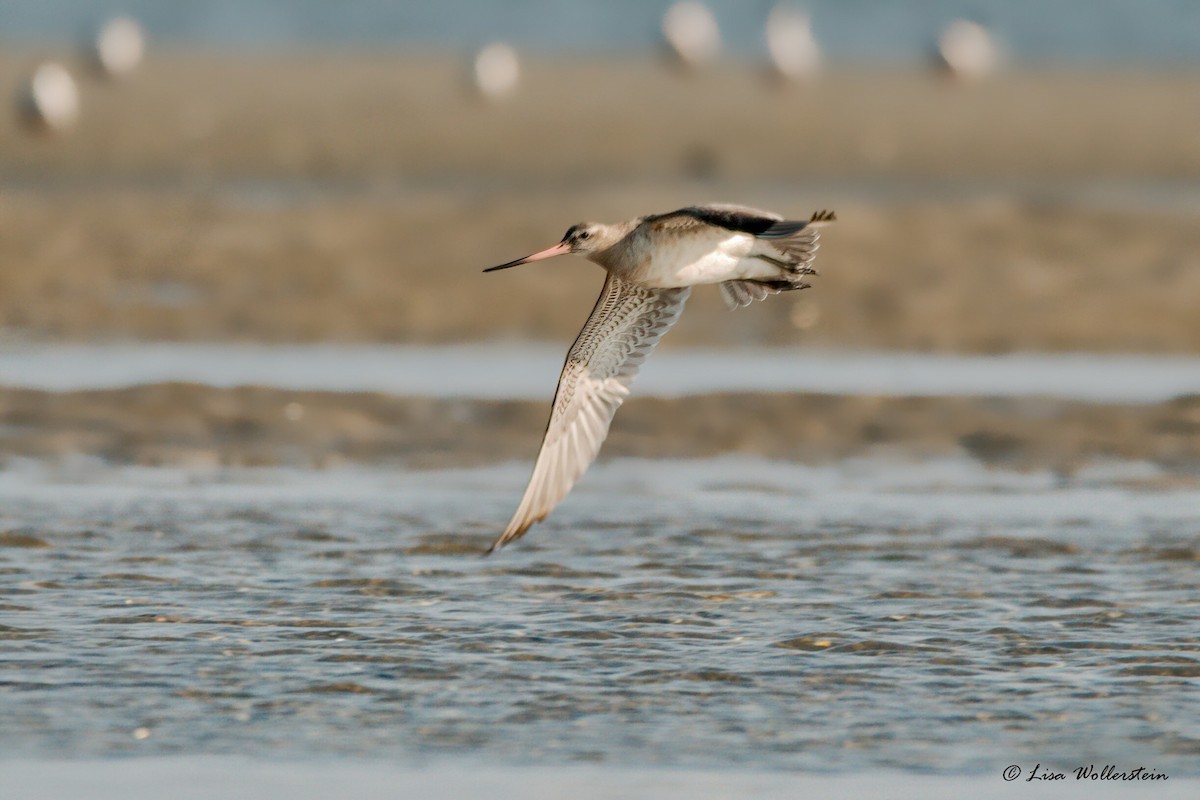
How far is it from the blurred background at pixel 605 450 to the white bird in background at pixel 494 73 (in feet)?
0.61

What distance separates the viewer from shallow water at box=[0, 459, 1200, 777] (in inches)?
300

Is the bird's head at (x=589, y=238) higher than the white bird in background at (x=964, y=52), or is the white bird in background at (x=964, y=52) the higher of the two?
the white bird in background at (x=964, y=52)

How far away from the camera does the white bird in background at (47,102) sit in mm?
27500

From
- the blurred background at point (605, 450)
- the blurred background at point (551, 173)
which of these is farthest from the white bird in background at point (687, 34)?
the blurred background at point (605, 450)

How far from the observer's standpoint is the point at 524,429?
13828 millimetres

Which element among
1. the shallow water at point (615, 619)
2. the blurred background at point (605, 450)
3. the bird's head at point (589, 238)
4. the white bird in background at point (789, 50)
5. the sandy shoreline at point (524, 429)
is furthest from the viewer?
the white bird in background at point (789, 50)

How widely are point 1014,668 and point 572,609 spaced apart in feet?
6.47

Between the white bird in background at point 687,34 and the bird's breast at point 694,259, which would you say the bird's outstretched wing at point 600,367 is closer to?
the bird's breast at point 694,259

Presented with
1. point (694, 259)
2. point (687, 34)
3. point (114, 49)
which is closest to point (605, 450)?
point (694, 259)

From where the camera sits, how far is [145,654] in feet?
28.1

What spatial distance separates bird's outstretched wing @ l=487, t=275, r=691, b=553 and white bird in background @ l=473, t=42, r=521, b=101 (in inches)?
823

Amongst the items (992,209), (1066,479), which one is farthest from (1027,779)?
(992,209)

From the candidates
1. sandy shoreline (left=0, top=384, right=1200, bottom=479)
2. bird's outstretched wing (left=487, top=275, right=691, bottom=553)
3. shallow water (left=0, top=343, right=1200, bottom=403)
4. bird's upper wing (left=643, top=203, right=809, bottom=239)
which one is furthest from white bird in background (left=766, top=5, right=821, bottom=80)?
bird's upper wing (left=643, top=203, right=809, bottom=239)

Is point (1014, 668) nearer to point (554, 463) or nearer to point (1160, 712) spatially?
point (1160, 712)
